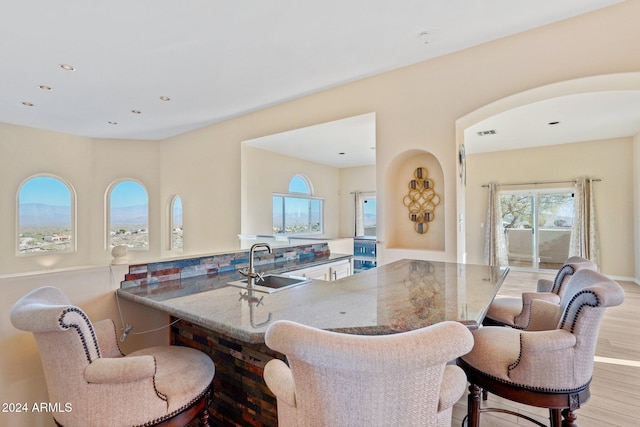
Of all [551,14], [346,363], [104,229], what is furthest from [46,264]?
[551,14]

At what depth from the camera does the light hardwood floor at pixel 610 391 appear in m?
1.93

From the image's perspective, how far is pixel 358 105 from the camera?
4.16 metres

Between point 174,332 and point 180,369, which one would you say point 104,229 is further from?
point 180,369

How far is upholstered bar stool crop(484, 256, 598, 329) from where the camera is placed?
75.4 inches

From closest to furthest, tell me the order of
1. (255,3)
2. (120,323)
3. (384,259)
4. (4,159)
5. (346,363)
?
1. (346,363)
2. (120,323)
3. (255,3)
4. (384,259)
5. (4,159)

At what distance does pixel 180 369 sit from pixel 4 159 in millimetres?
6106

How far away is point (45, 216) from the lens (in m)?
5.54

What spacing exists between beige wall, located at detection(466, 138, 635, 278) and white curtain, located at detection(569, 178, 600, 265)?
0.49 feet

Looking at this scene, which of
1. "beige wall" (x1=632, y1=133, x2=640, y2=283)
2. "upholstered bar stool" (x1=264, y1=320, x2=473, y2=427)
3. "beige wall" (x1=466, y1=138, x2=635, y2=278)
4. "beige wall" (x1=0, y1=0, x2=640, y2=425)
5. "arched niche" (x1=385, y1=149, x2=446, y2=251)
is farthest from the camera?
"beige wall" (x1=466, y1=138, x2=635, y2=278)

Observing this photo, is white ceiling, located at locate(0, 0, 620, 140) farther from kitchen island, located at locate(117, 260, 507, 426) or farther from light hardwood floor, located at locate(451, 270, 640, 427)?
light hardwood floor, located at locate(451, 270, 640, 427)

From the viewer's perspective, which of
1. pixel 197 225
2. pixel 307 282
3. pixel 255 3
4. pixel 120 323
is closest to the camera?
pixel 120 323

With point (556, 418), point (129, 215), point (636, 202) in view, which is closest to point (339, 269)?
point (556, 418)

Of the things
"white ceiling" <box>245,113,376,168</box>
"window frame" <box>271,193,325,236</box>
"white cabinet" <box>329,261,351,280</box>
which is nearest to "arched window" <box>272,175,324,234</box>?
"window frame" <box>271,193,325,236</box>

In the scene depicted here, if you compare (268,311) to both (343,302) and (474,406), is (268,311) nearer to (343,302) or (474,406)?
(343,302)
